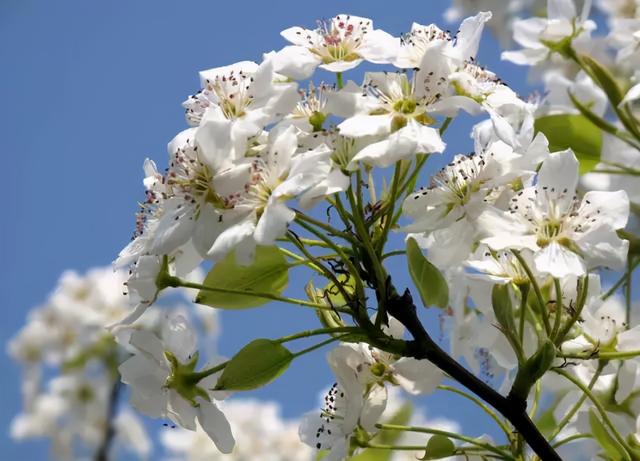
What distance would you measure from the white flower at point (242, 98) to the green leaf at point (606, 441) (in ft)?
1.77

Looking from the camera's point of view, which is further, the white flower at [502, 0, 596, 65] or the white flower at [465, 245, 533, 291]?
the white flower at [502, 0, 596, 65]

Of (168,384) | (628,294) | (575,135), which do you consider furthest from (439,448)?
(575,135)

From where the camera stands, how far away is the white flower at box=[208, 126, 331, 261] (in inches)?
35.4

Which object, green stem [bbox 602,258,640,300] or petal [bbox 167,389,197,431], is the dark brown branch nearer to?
petal [bbox 167,389,197,431]

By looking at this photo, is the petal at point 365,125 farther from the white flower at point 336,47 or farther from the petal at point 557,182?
the petal at point 557,182

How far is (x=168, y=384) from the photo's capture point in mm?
1105

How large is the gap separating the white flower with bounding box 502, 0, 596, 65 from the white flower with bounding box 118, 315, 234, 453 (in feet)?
2.66

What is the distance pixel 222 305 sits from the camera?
1.10m

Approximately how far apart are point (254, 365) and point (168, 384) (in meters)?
0.15

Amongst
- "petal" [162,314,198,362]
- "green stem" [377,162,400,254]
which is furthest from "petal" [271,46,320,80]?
"petal" [162,314,198,362]

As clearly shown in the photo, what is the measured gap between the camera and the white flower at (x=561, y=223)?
1.00 m

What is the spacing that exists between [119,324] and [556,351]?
471 millimetres

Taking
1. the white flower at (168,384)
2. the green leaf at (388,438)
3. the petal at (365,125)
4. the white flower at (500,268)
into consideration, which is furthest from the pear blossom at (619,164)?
the white flower at (168,384)

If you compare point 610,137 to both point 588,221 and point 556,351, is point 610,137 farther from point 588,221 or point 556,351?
point 556,351
